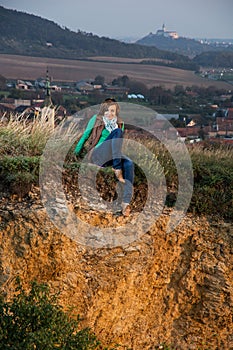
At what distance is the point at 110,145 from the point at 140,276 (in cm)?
156

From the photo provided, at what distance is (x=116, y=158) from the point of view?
19.4 feet

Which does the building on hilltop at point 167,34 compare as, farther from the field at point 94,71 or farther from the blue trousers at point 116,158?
the blue trousers at point 116,158

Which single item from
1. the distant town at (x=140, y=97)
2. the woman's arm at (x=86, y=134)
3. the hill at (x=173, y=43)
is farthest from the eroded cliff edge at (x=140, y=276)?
the hill at (x=173, y=43)

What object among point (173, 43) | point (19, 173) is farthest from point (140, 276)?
point (173, 43)

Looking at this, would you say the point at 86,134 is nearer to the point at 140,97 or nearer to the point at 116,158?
the point at 116,158

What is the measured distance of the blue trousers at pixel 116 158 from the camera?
586 centimetres

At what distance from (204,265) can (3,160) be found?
8.83 ft

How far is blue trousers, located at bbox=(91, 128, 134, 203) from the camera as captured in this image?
19.2 ft

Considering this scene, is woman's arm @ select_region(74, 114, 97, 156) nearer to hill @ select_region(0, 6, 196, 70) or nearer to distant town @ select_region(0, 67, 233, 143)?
distant town @ select_region(0, 67, 233, 143)

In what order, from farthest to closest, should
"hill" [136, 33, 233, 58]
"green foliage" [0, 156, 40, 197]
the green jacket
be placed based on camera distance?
"hill" [136, 33, 233, 58] → the green jacket → "green foliage" [0, 156, 40, 197]

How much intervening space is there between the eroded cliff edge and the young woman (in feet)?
1.95

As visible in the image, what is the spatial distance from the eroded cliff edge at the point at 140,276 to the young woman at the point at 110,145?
23.4 inches

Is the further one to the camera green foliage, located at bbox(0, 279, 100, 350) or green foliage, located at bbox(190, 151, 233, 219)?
green foliage, located at bbox(190, 151, 233, 219)

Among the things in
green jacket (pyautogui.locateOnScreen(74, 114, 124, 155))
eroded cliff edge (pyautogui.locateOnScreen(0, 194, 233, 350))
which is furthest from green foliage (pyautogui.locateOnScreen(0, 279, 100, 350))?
green jacket (pyautogui.locateOnScreen(74, 114, 124, 155))
